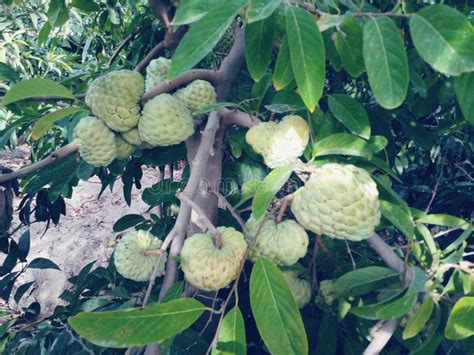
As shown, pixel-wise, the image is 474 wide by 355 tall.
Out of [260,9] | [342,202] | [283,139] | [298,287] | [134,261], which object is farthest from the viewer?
[298,287]

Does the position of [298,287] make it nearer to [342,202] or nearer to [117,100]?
[342,202]

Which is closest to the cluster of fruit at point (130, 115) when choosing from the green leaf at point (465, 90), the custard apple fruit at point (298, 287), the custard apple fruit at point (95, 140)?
the custard apple fruit at point (95, 140)

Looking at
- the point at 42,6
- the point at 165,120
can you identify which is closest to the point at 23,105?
the point at 165,120

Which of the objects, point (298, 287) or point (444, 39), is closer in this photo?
point (444, 39)

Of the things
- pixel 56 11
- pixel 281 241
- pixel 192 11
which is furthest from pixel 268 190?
pixel 56 11

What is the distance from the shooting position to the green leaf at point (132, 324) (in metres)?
0.71

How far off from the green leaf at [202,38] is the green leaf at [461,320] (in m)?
0.61

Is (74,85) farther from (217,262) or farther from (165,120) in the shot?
(217,262)

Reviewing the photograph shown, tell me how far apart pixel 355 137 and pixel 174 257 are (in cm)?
42

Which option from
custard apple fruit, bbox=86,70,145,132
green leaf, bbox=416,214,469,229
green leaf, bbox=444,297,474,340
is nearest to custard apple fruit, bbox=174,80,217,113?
custard apple fruit, bbox=86,70,145,132

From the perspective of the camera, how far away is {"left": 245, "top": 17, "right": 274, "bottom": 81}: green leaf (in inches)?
33.8

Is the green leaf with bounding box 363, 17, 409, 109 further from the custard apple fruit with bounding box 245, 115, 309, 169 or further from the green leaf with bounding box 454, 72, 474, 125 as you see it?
the custard apple fruit with bounding box 245, 115, 309, 169

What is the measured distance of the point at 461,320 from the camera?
798mm

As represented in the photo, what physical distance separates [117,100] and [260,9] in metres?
0.49
